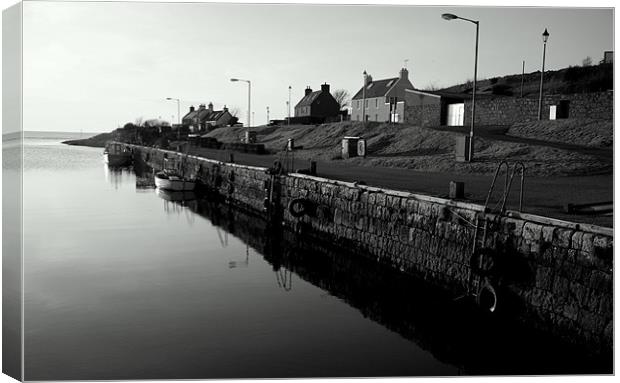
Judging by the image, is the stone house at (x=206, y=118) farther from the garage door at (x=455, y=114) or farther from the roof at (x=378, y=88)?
the garage door at (x=455, y=114)

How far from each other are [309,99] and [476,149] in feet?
171

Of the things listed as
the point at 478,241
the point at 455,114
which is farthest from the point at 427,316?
the point at 455,114

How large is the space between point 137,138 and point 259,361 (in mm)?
90052

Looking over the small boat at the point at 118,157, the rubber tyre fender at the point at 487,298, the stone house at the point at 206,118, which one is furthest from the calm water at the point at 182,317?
the stone house at the point at 206,118

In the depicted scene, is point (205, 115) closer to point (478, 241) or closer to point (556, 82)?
point (556, 82)

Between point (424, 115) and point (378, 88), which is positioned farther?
point (378, 88)

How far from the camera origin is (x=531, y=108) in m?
35.2

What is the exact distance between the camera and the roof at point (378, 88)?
59500 mm

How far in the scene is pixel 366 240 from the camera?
16656 millimetres

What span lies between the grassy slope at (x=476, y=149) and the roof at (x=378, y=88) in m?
16.6

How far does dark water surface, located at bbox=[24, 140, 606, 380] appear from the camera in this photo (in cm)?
950

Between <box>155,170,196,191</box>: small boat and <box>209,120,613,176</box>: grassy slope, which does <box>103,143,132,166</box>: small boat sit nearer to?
<box>209,120,613,176</box>: grassy slope

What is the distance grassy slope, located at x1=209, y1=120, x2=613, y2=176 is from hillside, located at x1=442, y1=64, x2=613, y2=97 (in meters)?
18.0

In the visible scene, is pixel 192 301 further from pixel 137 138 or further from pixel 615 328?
pixel 137 138
